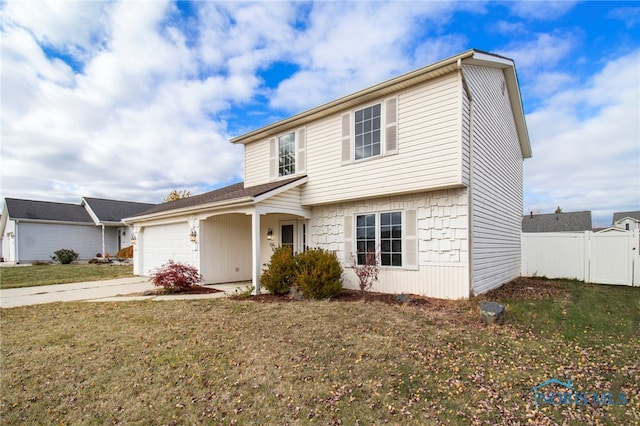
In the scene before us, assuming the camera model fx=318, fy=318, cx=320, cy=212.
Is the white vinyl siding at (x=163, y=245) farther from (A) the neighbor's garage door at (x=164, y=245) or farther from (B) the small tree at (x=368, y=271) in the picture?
(B) the small tree at (x=368, y=271)

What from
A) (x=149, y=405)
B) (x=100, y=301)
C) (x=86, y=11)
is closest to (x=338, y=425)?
(x=149, y=405)

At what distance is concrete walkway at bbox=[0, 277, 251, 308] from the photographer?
8809mm

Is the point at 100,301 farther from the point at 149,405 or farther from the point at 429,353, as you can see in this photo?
the point at 429,353

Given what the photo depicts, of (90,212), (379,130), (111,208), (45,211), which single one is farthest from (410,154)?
(45,211)

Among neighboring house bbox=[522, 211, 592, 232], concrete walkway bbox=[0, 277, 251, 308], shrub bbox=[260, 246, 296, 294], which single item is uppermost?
neighboring house bbox=[522, 211, 592, 232]

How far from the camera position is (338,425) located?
2932 millimetres

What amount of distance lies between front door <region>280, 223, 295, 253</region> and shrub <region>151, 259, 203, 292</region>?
309 centimetres

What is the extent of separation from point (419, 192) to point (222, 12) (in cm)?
739

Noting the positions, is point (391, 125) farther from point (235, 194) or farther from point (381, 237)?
point (235, 194)

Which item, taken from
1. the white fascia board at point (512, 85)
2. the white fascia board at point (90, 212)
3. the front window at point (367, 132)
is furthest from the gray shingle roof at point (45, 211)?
the white fascia board at point (512, 85)

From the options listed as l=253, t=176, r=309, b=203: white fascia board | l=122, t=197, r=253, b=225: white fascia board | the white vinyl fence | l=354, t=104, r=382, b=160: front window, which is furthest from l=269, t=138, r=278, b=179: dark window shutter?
the white vinyl fence

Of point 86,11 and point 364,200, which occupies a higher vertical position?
point 86,11

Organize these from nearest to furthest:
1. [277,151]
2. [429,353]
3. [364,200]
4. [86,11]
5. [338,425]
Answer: [338,425], [429,353], [86,11], [364,200], [277,151]

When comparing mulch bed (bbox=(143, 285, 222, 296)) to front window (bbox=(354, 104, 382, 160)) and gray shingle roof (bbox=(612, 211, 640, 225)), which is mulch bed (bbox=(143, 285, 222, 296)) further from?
gray shingle roof (bbox=(612, 211, 640, 225))
